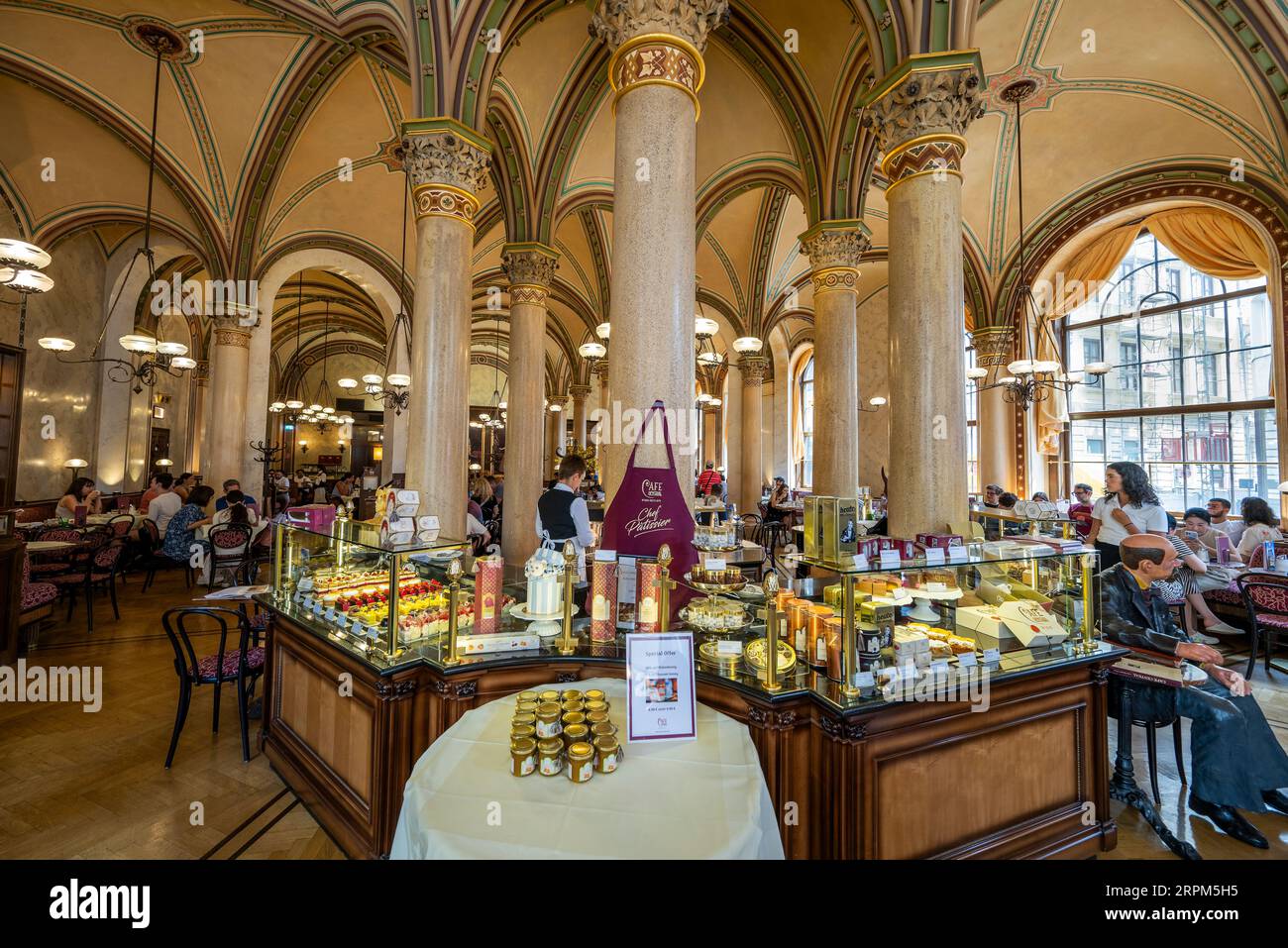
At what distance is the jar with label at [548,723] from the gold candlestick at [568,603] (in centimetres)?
59

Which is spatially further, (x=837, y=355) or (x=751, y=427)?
(x=751, y=427)

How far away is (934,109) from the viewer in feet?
12.9

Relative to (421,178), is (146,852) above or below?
below

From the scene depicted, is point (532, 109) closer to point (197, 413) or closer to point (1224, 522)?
point (1224, 522)

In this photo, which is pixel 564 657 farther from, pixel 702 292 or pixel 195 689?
pixel 702 292

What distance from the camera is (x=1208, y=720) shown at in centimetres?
262

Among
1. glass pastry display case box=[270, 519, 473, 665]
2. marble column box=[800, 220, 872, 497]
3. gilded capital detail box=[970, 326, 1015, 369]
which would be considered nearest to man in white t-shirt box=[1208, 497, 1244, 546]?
marble column box=[800, 220, 872, 497]

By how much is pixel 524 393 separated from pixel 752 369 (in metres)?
7.00

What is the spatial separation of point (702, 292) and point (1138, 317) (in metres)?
8.56

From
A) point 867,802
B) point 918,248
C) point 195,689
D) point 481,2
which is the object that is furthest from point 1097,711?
point 481,2

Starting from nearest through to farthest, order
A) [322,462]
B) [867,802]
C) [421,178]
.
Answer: [867,802]
[421,178]
[322,462]

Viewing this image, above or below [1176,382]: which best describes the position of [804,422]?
above

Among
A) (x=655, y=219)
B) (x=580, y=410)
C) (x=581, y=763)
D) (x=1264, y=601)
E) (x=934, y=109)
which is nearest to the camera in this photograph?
(x=581, y=763)

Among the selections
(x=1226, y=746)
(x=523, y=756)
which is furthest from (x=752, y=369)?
(x=523, y=756)
